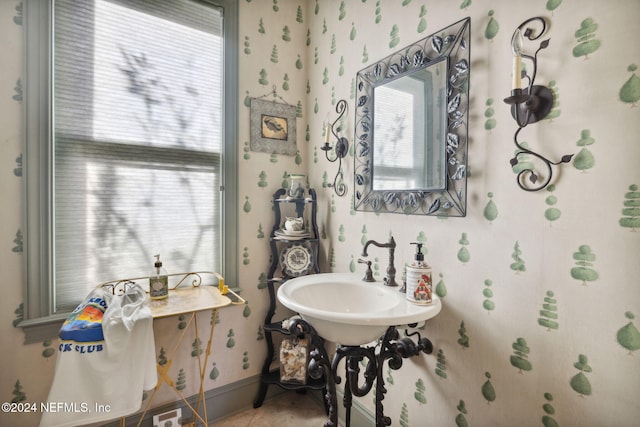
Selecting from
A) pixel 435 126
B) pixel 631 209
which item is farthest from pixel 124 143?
pixel 631 209

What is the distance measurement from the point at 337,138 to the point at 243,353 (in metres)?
1.57

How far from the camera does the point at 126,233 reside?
5.21 feet

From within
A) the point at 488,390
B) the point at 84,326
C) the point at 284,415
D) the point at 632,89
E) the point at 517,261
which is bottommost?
the point at 284,415

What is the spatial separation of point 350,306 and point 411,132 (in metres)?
0.92

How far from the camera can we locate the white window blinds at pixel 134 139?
145 centimetres

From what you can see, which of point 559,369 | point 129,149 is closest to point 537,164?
point 559,369

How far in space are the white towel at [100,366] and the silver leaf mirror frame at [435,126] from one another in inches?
50.3

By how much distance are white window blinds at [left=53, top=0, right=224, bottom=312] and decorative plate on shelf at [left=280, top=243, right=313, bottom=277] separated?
450 millimetres

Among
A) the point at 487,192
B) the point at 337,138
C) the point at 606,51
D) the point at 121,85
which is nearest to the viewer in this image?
the point at 606,51

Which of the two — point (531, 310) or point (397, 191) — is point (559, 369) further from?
point (397, 191)

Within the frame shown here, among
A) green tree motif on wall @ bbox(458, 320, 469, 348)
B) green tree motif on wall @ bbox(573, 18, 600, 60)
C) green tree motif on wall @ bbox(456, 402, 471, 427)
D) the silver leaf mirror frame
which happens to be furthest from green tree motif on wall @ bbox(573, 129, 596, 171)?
green tree motif on wall @ bbox(456, 402, 471, 427)

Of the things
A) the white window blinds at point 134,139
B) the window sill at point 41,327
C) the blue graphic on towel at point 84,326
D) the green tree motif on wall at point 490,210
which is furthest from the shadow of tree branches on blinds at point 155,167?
the green tree motif on wall at point 490,210

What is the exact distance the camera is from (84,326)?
3.55 ft

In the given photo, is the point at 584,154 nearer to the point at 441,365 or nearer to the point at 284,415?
the point at 441,365
